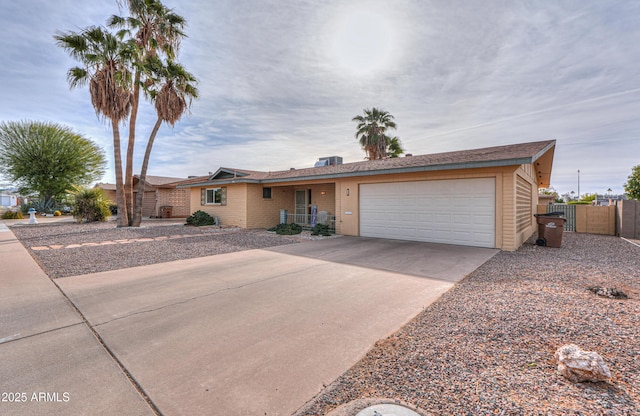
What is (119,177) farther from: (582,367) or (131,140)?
(582,367)

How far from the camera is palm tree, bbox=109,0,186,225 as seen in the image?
14.0 meters

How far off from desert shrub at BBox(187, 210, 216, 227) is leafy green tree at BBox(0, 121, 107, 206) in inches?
465

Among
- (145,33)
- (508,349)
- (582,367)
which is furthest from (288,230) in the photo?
(145,33)

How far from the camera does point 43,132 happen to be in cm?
2267

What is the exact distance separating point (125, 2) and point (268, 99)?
8808 millimetres

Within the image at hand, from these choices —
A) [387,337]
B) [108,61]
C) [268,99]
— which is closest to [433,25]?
[268,99]

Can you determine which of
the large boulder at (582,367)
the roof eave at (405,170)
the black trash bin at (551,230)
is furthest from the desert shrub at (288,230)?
the large boulder at (582,367)

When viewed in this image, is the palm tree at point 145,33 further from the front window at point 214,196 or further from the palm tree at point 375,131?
the palm tree at point 375,131

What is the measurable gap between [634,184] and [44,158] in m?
42.9

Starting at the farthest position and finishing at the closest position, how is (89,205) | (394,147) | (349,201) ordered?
(394,147)
(89,205)
(349,201)

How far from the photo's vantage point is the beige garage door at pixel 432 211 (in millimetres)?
8812

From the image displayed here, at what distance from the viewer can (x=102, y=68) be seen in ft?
44.0

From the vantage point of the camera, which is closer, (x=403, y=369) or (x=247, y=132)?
(x=403, y=369)

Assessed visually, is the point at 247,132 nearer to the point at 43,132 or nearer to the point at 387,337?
the point at 387,337
